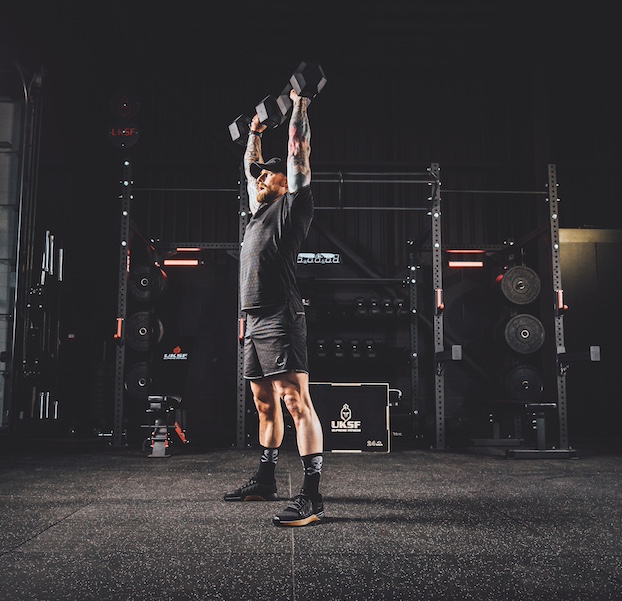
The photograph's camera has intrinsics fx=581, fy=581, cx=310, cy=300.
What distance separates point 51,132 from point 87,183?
753 mm

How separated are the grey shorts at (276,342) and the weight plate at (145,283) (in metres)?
3.57

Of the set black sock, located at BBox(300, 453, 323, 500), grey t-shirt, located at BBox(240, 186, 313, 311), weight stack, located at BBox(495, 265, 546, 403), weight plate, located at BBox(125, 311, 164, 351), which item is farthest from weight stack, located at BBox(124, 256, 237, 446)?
black sock, located at BBox(300, 453, 323, 500)

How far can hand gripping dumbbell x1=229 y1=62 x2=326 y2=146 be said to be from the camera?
2156mm

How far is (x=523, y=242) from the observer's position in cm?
563

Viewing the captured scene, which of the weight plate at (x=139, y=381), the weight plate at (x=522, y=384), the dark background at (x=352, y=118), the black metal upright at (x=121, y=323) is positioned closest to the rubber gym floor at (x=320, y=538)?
the black metal upright at (x=121, y=323)

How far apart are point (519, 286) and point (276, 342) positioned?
4142mm

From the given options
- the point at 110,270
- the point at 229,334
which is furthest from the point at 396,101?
the point at 110,270

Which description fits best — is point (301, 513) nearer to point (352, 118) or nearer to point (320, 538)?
point (320, 538)

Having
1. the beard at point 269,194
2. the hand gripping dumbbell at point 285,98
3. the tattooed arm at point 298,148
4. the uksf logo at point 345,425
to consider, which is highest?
the hand gripping dumbbell at point 285,98

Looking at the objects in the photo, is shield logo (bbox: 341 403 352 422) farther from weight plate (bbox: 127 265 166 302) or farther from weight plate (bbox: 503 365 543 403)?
weight plate (bbox: 127 265 166 302)

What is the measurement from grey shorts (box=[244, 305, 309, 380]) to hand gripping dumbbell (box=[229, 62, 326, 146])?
77 centimetres

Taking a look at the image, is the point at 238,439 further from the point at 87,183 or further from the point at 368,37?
the point at 368,37

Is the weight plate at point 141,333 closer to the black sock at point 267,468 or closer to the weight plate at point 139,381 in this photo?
the weight plate at point 139,381

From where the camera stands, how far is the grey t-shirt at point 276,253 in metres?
2.38
